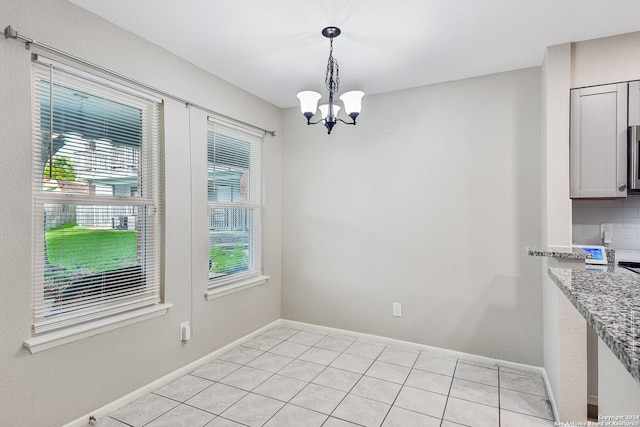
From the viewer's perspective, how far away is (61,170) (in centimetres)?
206

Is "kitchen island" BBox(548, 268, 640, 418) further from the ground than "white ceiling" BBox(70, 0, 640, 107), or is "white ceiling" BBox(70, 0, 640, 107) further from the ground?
"white ceiling" BBox(70, 0, 640, 107)

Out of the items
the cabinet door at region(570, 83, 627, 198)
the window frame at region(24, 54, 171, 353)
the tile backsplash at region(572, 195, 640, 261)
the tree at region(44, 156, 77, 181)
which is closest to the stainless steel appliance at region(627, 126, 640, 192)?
the cabinet door at region(570, 83, 627, 198)

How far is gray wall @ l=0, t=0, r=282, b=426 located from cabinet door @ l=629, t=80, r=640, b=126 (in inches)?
119

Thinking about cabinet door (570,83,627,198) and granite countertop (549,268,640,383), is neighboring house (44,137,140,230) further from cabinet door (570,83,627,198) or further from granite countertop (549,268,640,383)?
cabinet door (570,83,627,198)

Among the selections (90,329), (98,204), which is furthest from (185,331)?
(98,204)

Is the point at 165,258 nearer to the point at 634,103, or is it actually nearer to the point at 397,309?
the point at 397,309

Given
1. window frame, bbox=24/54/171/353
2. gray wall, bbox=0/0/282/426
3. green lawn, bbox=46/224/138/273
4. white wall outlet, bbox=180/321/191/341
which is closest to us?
gray wall, bbox=0/0/282/426

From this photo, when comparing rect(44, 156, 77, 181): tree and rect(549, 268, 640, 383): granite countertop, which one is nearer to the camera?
rect(549, 268, 640, 383): granite countertop

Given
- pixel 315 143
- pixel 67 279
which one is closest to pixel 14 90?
pixel 67 279

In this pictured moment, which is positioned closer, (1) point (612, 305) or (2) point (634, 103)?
(1) point (612, 305)

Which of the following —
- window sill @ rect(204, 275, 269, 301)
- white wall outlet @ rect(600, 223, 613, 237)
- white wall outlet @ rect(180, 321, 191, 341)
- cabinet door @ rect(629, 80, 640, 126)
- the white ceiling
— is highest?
→ the white ceiling

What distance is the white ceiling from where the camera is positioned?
207cm

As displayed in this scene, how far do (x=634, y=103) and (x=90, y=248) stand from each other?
3.63m

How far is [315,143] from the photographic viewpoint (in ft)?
12.6
